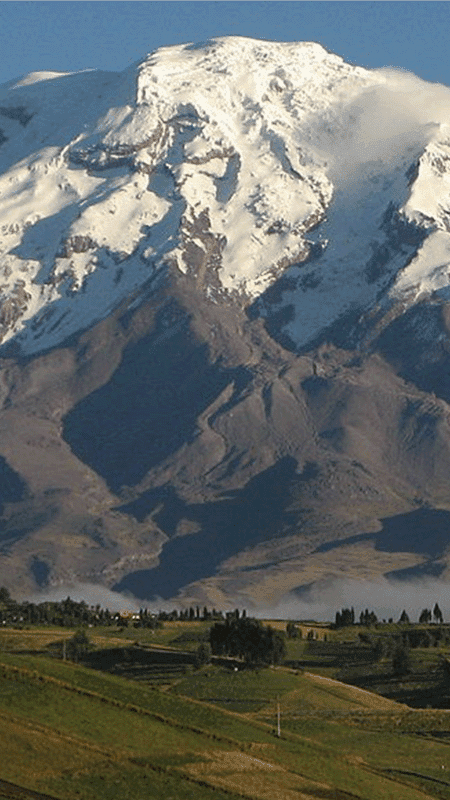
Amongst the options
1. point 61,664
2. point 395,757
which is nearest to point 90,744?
point 61,664

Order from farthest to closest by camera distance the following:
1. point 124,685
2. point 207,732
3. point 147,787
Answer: point 124,685
point 207,732
point 147,787

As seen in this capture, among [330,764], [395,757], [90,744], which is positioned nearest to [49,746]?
A: [90,744]

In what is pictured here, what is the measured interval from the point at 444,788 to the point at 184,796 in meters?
31.8

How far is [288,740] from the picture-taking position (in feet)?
603

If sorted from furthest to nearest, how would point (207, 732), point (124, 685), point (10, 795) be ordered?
1. point (124, 685)
2. point (207, 732)
3. point (10, 795)

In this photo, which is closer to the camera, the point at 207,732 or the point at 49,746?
the point at 49,746

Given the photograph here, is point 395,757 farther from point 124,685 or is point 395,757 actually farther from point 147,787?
point 147,787

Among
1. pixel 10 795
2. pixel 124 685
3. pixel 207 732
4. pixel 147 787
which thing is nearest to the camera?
pixel 10 795

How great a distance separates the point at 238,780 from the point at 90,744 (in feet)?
35.2

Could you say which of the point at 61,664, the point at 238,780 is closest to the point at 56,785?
the point at 238,780

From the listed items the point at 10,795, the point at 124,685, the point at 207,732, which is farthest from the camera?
the point at 124,685

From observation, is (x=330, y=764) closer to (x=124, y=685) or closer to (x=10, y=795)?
(x=124, y=685)

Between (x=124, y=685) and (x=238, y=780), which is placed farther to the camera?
(x=124, y=685)

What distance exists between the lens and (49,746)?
152875 millimetres
